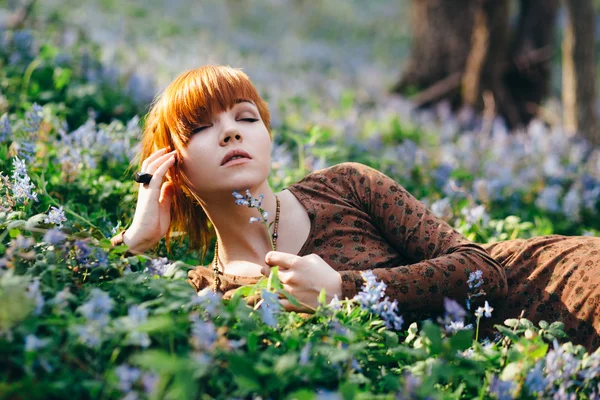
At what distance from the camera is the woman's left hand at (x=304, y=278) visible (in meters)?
2.15

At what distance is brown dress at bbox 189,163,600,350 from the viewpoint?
2305mm

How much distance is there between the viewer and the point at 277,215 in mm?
2535

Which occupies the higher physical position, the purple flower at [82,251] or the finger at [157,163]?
the finger at [157,163]

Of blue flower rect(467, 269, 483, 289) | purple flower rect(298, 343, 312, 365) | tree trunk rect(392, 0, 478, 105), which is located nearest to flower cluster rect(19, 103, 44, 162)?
purple flower rect(298, 343, 312, 365)

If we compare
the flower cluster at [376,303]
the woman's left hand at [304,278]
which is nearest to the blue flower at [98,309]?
the woman's left hand at [304,278]

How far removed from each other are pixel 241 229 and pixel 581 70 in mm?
4767

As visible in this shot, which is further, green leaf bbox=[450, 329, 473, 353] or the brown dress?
the brown dress

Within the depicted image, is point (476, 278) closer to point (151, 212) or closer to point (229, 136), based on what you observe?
point (229, 136)

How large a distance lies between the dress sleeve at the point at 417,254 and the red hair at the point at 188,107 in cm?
58

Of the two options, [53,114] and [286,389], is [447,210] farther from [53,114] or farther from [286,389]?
[53,114]

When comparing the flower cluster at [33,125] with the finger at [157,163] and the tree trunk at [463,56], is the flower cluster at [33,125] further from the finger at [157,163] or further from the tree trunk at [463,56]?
the tree trunk at [463,56]

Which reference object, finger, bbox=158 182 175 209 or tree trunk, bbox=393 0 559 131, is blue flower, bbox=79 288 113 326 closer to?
finger, bbox=158 182 175 209

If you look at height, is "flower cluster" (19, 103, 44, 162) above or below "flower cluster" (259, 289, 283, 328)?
above

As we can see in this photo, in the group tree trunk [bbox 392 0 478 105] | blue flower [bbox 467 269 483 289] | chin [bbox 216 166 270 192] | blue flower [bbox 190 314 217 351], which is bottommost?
blue flower [bbox 467 269 483 289]
